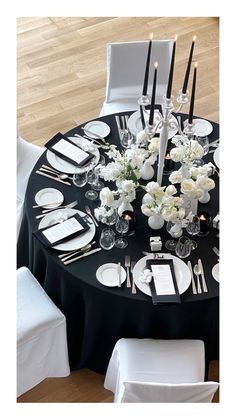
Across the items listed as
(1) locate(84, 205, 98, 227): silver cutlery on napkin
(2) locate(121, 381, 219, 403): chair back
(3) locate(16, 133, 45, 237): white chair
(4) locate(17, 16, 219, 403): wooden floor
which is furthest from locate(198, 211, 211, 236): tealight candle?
(4) locate(17, 16, 219, 403): wooden floor

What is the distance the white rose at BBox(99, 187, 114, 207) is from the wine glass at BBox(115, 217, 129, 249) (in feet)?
0.33

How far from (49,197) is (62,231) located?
9.5 inches

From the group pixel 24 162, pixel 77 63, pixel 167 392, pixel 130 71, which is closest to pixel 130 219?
pixel 167 392

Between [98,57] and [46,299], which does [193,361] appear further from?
[98,57]

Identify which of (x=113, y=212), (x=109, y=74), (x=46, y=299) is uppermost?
(x=109, y=74)

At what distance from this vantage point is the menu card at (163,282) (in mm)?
3018

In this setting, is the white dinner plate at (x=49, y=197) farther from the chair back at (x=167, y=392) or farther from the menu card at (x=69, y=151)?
the chair back at (x=167, y=392)

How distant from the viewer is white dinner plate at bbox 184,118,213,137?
147 inches

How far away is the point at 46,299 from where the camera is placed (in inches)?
129

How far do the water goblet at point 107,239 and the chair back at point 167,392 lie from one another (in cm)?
69

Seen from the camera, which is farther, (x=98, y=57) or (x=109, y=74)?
(x=98, y=57)

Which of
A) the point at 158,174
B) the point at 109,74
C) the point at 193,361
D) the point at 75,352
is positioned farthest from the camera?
the point at 109,74
